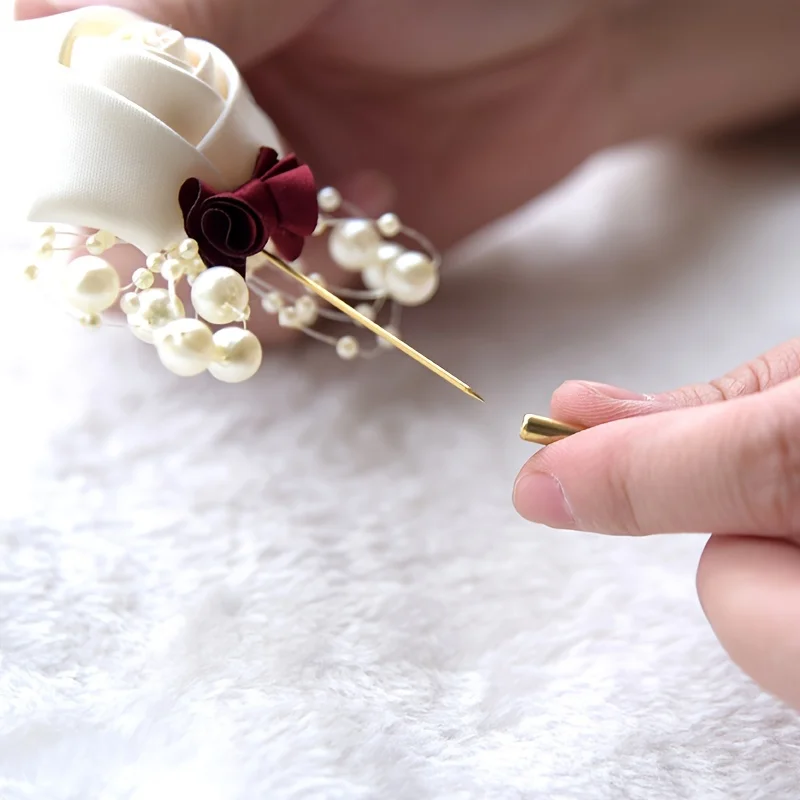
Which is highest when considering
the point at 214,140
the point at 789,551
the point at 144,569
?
the point at 214,140

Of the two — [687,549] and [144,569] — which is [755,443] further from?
[144,569]

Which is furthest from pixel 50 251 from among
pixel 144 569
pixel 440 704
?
pixel 440 704

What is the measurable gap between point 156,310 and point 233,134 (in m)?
0.13

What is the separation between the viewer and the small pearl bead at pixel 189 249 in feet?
1.74

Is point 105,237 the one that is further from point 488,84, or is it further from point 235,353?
point 488,84

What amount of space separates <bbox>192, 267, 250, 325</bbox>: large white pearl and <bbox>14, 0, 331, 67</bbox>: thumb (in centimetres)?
23

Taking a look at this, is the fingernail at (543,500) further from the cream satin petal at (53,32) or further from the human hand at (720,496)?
the cream satin petal at (53,32)

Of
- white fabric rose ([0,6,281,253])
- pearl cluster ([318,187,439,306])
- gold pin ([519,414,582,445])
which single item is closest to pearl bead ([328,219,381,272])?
pearl cluster ([318,187,439,306])

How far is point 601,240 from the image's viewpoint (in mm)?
976

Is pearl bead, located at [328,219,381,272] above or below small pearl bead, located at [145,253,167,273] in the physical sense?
below

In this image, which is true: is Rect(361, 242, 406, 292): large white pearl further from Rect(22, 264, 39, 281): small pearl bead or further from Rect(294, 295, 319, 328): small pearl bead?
Rect(22, 264, 39, 281): small pearl bead

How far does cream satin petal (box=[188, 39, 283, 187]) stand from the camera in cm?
57

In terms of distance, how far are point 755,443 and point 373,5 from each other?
507 millimetres

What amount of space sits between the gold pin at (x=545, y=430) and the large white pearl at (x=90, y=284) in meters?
0.25
